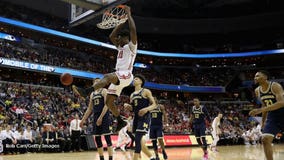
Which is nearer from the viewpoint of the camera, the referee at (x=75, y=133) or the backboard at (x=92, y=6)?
the backboard at (x=92, y=6)

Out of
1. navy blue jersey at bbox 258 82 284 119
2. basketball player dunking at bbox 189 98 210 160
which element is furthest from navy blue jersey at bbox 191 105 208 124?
navy blue jersey at bbox 258 82 284 119

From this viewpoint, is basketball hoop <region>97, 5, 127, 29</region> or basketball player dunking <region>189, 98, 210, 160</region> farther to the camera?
basketball player dunking <region>189, 98, 210, 160</region>

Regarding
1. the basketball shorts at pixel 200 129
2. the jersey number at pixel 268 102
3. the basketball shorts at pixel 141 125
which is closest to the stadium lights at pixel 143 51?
the basketball shorts at pixel 200 129

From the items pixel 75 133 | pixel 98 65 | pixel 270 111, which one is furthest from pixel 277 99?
pixel 98 65

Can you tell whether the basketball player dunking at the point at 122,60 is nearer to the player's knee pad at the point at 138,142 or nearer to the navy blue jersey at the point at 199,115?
the player's knee pad at the point at 138,142

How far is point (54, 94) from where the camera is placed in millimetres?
25828

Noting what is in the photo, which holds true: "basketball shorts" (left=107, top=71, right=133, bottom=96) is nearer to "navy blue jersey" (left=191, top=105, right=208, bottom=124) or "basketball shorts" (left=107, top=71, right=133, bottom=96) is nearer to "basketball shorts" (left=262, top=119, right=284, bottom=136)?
"basketball shorts" (left=262, top=119, right=284, bottom=136)

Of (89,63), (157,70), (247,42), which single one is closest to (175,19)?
(157,70)

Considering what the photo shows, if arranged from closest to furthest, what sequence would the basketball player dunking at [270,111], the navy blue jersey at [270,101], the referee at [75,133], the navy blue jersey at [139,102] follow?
the basketball player dunking at [270,111], the navy blue jersey at [270,101], the navy blue jersey at [139,102], the referee at [75,133]

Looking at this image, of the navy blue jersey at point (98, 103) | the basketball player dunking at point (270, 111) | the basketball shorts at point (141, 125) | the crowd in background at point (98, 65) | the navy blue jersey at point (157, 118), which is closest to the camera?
the basketball player dunking at point (270, 111)

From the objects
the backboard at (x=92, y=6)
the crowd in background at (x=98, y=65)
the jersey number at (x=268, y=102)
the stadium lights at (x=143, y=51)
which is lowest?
the jersey number at (x=268, y=102)

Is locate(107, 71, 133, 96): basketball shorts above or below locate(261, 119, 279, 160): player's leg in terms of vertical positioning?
above

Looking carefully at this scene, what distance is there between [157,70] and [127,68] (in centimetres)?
3654

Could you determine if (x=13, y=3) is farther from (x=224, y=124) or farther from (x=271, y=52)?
(x=271, y=52)
